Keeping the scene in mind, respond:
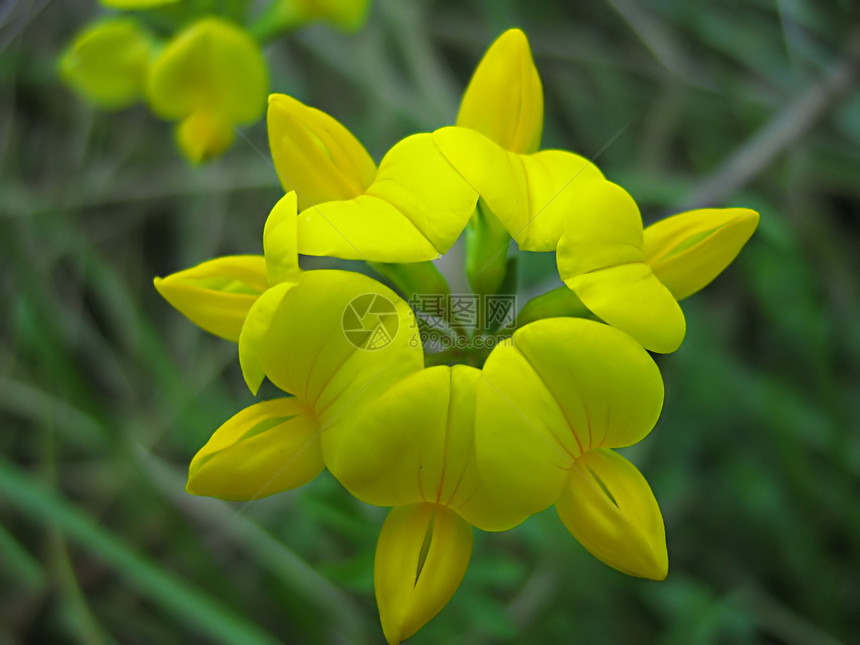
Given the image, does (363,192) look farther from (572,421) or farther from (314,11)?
(314,11)

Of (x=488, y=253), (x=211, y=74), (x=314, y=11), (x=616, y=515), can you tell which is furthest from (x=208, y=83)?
(x=616, y=515)

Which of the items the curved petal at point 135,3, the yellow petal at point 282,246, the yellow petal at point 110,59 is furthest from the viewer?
the yellow petal at point 110,59

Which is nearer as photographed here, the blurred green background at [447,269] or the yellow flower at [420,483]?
the yellow flower at [420,483]

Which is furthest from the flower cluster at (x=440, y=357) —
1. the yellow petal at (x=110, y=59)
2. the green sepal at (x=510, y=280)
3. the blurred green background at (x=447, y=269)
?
the yellow petal at (x=110, y=59)

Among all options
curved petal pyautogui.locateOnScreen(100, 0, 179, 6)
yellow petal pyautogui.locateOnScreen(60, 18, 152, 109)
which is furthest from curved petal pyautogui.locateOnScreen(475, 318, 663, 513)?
yellow petal pyautogui.locateOnScreen(60, 18, 152, 109)

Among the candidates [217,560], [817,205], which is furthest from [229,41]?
[817,205]
